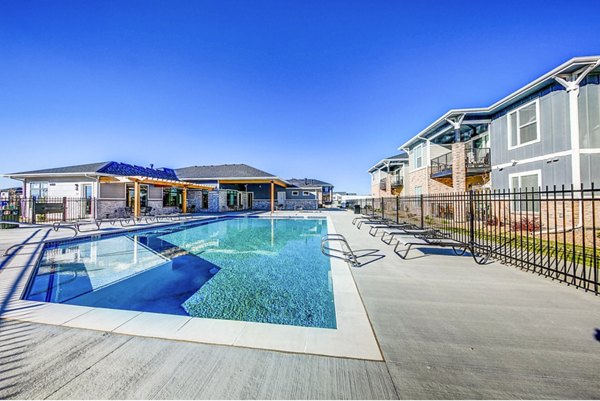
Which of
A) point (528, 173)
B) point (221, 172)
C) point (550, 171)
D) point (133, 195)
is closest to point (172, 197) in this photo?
point (133, 195)

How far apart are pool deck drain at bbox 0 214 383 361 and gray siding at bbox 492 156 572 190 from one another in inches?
487

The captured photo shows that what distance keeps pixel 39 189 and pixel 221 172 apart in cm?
1336

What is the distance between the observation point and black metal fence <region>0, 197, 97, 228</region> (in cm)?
1242

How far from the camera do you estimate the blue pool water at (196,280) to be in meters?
3.82

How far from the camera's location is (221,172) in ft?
79.7

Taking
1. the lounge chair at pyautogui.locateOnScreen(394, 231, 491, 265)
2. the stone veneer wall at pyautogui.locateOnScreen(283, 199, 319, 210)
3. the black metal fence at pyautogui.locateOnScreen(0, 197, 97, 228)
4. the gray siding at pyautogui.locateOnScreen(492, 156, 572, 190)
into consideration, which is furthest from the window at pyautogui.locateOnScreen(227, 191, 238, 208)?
the gray siding at pyautogui.locateOnScreen(492, 156, 572, 190)

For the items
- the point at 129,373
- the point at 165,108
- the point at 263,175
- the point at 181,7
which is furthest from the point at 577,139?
the point at 165,108

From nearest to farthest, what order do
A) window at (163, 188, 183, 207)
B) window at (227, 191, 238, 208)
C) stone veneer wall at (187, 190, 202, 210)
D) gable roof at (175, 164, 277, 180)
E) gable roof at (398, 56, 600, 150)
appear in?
1. gable roof at (398, 56, 600, 150)
2. window at (163, 188, 183, 207)
3. gable roof at (175, 164, 277, 180)
4. stone veneer wall at (187, 190, 202, 210)
5. window at (227, 191, 238, 208)

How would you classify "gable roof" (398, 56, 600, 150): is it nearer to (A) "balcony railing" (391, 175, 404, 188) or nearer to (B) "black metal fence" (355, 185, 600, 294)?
(B) "black metal fence" (355, 185, 600, 294)

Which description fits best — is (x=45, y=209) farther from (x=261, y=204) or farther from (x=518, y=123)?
(x=518, y=123)

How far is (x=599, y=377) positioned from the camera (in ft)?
6.57

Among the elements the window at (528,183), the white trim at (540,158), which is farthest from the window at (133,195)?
the white trim at (540,158)

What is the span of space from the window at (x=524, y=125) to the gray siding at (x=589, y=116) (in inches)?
60.9

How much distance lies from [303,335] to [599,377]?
2.57 m
